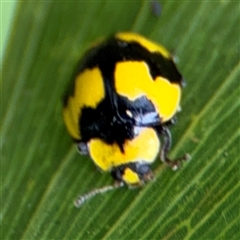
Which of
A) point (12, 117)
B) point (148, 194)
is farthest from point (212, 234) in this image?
point (12, 117)

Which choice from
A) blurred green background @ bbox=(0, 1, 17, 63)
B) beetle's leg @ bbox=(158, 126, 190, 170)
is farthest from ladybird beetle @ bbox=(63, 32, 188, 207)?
blurred green background @ bbox=(0, 1, 17, 63)

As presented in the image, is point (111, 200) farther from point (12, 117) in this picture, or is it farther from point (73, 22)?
point (73, 22)

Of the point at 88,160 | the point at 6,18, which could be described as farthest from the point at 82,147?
the point at 6,18

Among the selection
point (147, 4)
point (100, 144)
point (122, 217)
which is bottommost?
point (122, 217)

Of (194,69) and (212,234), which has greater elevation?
(194,69)

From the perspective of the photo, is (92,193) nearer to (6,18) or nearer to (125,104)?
(125,104)

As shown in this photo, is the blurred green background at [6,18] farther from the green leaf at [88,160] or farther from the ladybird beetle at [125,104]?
the ladybird beetle at [125,104]

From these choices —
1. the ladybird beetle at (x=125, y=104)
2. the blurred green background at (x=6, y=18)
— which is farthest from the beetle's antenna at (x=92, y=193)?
the blurred green background at (x=6, y=18)
